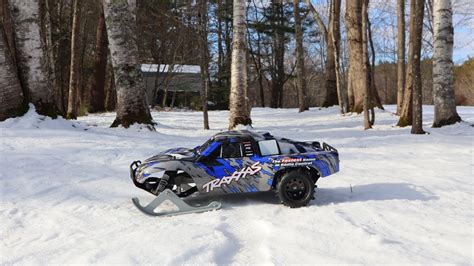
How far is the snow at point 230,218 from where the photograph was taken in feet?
12.0

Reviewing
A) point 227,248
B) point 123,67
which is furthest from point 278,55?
Answer: point 227,248

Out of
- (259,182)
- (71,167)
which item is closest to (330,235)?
(259,182)

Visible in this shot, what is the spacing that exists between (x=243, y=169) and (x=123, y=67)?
713 cm

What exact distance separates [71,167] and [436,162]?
662 cm

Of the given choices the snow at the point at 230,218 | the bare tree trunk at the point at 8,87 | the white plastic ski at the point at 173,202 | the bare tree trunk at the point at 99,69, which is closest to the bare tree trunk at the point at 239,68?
the snow at the point at 230,218

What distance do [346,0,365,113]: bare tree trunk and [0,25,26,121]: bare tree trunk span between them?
1313cm

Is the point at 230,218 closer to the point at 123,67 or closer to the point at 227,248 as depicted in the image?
the point at 227,248

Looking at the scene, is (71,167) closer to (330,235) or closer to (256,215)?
(256,215)

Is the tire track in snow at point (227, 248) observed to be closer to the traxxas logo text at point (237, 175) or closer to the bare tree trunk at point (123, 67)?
the traxxas logo text at point (237, 175)

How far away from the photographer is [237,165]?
5172 millimetres

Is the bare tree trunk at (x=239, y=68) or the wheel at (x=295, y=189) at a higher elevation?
the bare tree trunk at (x=239, y=68)

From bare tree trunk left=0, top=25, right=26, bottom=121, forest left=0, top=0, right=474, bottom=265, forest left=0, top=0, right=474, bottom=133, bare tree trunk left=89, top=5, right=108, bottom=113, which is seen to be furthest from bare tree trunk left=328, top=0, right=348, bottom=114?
bare tree trunk left=0, top=25, right=26, bottom=121

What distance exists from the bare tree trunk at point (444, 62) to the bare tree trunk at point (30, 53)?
418 inches

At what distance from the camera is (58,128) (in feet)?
32.0
